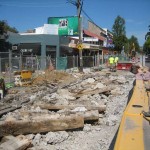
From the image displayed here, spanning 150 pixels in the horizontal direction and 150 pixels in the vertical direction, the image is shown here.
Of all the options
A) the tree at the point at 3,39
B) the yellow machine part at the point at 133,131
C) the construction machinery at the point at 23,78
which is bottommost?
the yellow machine part at the point at 133,131

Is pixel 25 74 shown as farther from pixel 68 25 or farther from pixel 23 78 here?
pixel 68 25

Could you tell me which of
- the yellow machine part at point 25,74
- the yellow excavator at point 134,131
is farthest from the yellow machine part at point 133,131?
the yellow machine part at point 25,74

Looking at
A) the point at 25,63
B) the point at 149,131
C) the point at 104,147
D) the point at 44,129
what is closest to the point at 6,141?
the point at 44,129

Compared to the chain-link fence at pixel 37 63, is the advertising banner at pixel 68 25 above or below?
Result: above

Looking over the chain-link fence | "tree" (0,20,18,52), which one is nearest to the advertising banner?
the chain-link fence

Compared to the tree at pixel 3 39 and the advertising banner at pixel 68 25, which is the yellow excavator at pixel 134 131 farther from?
the advertising banner at pixel 68 25

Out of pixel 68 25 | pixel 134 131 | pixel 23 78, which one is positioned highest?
pixel 68 25

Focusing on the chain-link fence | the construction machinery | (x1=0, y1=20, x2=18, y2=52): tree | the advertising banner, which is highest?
the advertising banner

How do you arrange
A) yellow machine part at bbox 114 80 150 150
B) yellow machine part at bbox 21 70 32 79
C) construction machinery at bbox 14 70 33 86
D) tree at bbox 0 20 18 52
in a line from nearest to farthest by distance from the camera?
yellow machine part at bbox 114 80 150 150 → construction machinery at bbox 14 70 33 86 → yellow machine part at bbox 21 70 32 79 → tree at bbox 0 20 18 52

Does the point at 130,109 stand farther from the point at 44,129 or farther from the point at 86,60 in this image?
the point at 86,60

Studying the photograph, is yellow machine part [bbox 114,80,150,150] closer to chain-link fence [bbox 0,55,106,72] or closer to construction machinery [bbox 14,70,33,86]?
construction machinery [bbox 14,70,33,86]

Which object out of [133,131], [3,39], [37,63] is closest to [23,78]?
[37,63]

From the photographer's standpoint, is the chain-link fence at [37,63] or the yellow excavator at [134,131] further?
the chain-link fence at [37,63]

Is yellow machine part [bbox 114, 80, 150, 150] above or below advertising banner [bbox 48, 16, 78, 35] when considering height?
below
